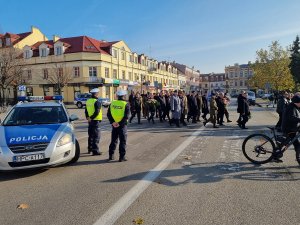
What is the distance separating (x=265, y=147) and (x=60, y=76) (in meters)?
41.6

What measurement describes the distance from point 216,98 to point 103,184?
34.2ft

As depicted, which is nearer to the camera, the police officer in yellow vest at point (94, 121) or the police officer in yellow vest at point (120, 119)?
the police officer in yellow vest at point (120, 119)

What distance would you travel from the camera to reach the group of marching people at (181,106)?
13.8m

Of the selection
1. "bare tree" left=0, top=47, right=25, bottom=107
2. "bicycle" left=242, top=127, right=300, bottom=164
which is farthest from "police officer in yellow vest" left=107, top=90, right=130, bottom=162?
"bare tree" left=0, top=47, right=25, bottom=107

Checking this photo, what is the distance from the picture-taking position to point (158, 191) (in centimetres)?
491

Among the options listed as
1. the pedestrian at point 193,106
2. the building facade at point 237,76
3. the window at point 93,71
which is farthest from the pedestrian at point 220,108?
the building facade at point 237,76

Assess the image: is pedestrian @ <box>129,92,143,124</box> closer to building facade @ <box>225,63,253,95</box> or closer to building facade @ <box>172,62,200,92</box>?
building facade @ <box>172,62,200,92</box>

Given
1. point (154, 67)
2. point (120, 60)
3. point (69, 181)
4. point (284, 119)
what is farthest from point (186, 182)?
point (154, 67)

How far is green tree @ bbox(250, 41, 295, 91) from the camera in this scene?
41062 mm

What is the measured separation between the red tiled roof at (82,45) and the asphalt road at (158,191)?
132 feet

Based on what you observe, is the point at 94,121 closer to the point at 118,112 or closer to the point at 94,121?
the point at 94,121

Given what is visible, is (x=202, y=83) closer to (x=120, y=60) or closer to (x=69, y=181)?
(x=120, y=60)

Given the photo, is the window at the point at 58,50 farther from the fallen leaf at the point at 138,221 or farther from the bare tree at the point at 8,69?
the fallen leaf at the point at 138,221

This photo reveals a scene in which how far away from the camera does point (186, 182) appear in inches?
212
